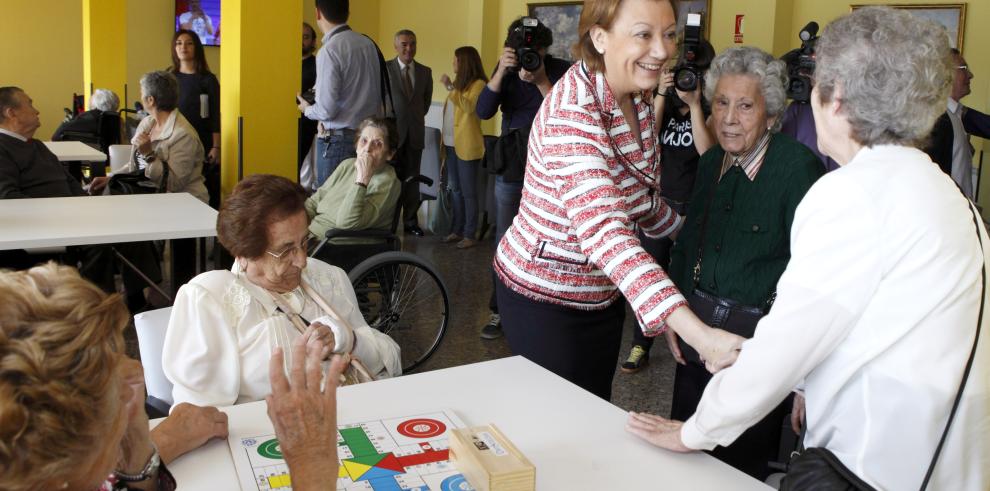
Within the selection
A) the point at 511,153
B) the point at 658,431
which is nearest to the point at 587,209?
the point at 658,431

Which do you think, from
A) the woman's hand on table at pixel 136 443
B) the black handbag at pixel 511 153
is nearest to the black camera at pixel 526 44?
the black handbag at pixel 511 153

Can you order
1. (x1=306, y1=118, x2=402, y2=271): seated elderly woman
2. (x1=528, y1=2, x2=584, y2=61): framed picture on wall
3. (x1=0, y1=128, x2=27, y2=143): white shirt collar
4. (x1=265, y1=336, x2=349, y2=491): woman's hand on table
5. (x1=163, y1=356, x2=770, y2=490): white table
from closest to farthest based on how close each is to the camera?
(x1=265, y1=336, x2=349, y2=491): woman's hand on table < (x1=163, y1=356, x2=770, y2=490): white table < (x1=306, y1=118, x2=402, y2=271): seated elderly woman < (x1=0, y1=128, x2=27, y2=143): white shirt collar < (x1=528, y1=2, x2=584, y2=61): framed picture on wall

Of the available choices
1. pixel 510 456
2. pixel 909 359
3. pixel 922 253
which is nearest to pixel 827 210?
pixel 922 253

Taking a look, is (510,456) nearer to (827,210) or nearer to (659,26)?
(827,210)

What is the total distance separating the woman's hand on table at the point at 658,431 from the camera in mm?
1660

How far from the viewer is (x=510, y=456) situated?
4.93ft

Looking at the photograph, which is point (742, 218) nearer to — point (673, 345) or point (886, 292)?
point (673, 345)

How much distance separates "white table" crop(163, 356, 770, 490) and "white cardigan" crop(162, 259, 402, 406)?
0.33 metres

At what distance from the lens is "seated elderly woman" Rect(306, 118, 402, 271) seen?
425 cm

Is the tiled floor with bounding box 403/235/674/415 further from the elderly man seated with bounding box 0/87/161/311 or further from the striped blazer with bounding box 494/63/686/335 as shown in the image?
the striped blazer with bounding box 494/63/686/335

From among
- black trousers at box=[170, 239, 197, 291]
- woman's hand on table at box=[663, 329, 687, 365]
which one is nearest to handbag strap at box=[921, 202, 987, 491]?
woman's hand on table at box=[663, 329, 687, 365]

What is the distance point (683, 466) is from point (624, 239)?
508 mm

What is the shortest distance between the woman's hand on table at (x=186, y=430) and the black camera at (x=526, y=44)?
274 cm

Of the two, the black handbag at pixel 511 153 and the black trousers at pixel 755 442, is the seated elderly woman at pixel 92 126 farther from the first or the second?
the black trousers at pixel 755 442
